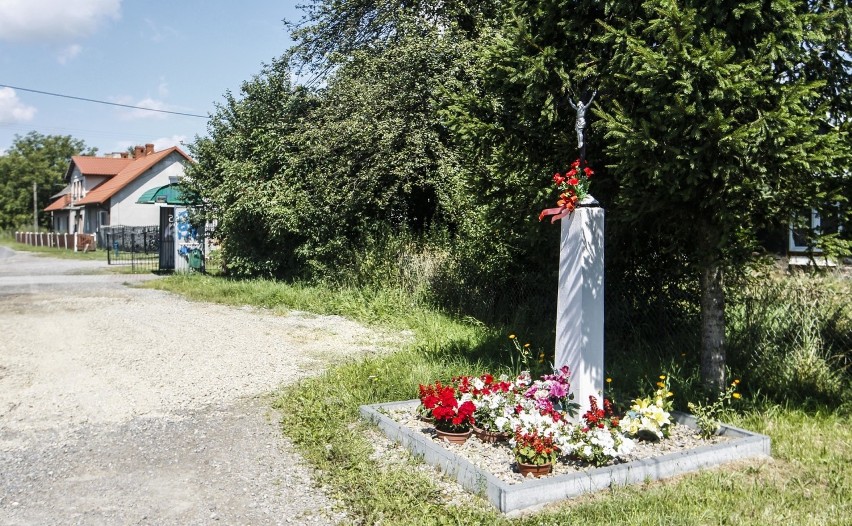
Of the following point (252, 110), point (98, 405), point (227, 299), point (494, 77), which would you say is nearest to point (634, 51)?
point (494, 77)

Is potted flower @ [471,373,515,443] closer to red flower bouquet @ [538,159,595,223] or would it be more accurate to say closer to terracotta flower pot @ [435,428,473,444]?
terracotta flower pot @ [435,428,473,444]

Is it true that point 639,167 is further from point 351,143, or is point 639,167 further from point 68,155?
point 68,155

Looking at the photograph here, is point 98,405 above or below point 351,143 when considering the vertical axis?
below

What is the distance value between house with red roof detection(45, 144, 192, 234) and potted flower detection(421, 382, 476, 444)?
1437 inches

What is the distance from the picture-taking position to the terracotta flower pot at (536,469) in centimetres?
438

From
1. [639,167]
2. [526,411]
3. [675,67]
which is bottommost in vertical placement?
[526,411]

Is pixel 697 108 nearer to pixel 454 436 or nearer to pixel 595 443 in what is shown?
pixel 595 443

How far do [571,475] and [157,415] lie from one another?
3.87 metres

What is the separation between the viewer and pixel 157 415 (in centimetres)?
624

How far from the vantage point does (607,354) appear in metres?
7.88

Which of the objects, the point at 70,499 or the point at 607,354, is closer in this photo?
the point at 70,499

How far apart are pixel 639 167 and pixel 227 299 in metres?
11.1

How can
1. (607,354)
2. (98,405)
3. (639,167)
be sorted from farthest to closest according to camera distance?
(607,354)
(98,405)
(639,167)

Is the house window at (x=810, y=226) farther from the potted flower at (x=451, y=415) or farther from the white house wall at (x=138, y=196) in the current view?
the white house wall at (x=138, y=196)
